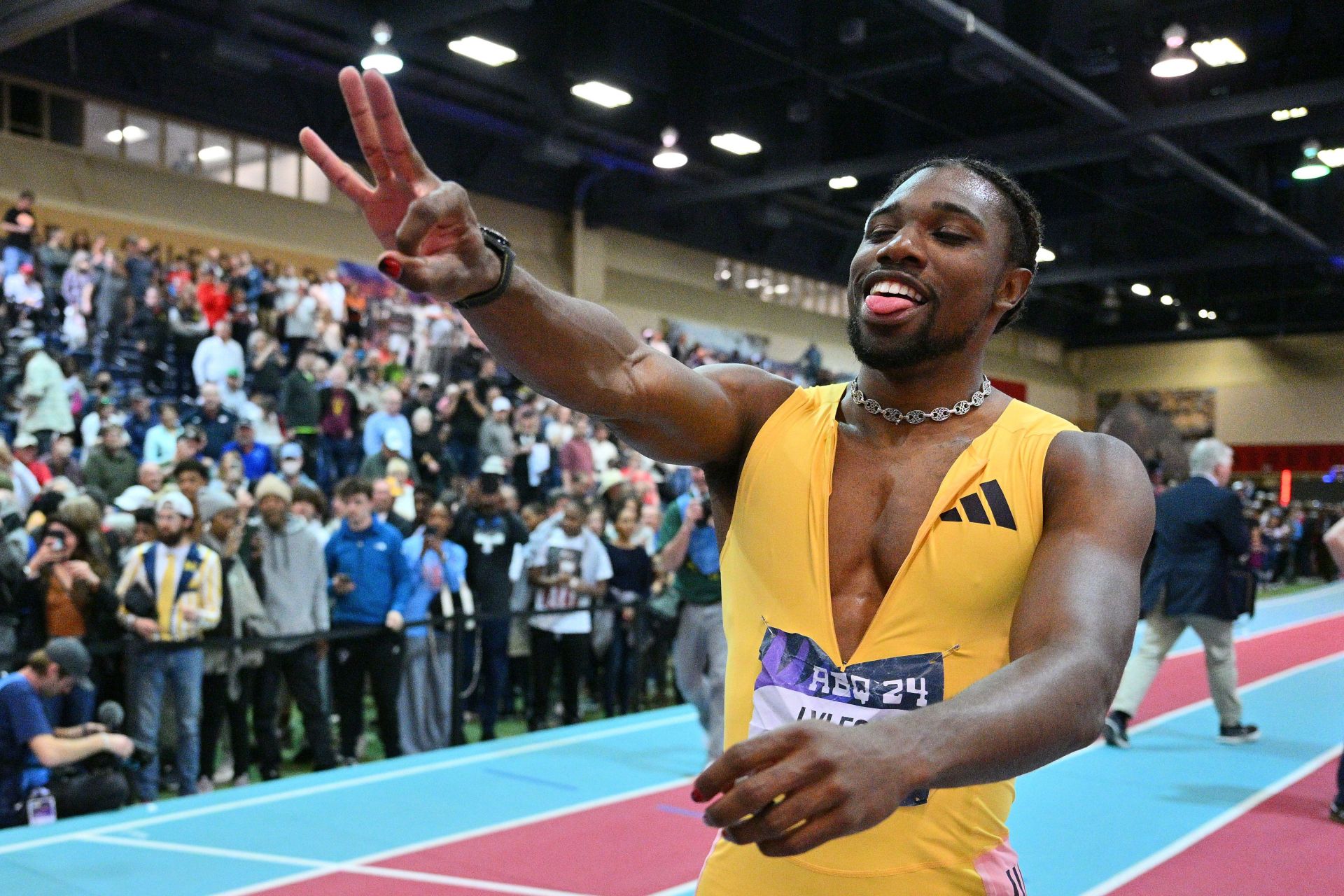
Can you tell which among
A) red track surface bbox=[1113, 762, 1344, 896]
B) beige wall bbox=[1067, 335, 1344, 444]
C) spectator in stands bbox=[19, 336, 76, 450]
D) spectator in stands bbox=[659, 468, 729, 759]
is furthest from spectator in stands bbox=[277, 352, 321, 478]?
beige wall bbox=[1067, 335, 1344, 444]

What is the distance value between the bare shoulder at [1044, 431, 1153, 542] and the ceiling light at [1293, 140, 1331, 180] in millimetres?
20374

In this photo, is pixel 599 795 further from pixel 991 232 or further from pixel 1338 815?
pixel 991 232

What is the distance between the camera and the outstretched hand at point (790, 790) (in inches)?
49.2

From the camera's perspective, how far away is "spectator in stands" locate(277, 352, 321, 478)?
1324cm

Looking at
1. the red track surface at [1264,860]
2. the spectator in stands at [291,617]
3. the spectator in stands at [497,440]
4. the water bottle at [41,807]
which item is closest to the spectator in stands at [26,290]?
the spectator in stands at [497,440]

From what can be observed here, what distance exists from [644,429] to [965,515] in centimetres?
54

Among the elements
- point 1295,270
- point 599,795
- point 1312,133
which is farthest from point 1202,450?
point 1295,270

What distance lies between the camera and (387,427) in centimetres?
1325

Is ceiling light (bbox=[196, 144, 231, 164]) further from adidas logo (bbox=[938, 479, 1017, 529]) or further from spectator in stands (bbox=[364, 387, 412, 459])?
adidas logo (bbox=[938, 479, 1017, 529])

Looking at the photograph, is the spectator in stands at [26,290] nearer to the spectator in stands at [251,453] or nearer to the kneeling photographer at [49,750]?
the spectator in stands at [251,453]

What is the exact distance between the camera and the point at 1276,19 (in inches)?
648

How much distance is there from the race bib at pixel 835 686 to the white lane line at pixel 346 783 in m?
5.83

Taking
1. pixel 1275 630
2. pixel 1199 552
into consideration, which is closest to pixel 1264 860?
pixel 1199 552

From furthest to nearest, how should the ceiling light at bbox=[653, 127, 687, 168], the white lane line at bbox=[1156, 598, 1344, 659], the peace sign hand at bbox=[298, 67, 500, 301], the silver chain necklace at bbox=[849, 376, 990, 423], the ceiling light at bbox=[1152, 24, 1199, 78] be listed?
1. the ceiling light at bbox=[653, 127, 687, 168]
2. the white lane line at bbox=[1156, 598, 1344, 659]
3. the ceiling light at bbox=[1152, 24, 1199, 78]
4. the silver chain necklace at bbox=[849, 376, 990, 423]
5. the peace sign hand at bbox=[298, 67, 500, 301]
